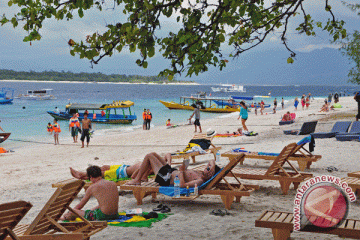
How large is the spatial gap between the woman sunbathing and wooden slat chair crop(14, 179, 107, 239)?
2.01 meters

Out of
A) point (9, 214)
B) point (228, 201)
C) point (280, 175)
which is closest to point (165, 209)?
point (228, 201)

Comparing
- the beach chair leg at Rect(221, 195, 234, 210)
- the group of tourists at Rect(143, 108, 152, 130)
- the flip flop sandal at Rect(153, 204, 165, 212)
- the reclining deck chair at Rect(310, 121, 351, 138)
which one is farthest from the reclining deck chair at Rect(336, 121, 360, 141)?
the group of tourists at Rect(143, 108, 152, 130)

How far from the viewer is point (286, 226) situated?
3764 mm

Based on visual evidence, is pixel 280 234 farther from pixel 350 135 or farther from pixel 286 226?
pixel 350 135

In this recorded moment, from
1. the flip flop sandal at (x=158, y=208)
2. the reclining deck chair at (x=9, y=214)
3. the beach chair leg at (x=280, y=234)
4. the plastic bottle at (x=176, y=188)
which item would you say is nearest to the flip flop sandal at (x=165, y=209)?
the flip flop sandal at (x=158, y=208)

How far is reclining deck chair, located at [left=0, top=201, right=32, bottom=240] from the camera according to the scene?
10.00ft

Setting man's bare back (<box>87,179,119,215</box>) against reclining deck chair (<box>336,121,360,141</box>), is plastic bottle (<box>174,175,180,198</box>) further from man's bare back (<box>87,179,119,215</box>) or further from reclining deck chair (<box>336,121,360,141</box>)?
reclining deck chair (<box>336,121,360,141</box>)

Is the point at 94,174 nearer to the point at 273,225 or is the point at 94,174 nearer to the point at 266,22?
the point at 273,225

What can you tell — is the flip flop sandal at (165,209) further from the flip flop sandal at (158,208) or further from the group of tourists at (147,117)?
the group of tourists at (147,117)

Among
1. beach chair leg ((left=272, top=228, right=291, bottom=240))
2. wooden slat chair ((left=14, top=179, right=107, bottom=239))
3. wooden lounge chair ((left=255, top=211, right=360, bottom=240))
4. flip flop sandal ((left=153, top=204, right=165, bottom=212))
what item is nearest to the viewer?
wooden lounge chair ((left=255, top=211, right=360, bottom=240))

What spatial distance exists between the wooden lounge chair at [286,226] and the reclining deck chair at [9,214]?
2.21m

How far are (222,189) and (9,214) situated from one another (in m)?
3.73

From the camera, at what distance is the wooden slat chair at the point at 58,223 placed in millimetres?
3746

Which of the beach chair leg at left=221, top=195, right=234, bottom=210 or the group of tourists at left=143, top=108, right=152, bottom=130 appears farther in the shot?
the group of tourists at left=143, top=108, right=152, bottom=130
